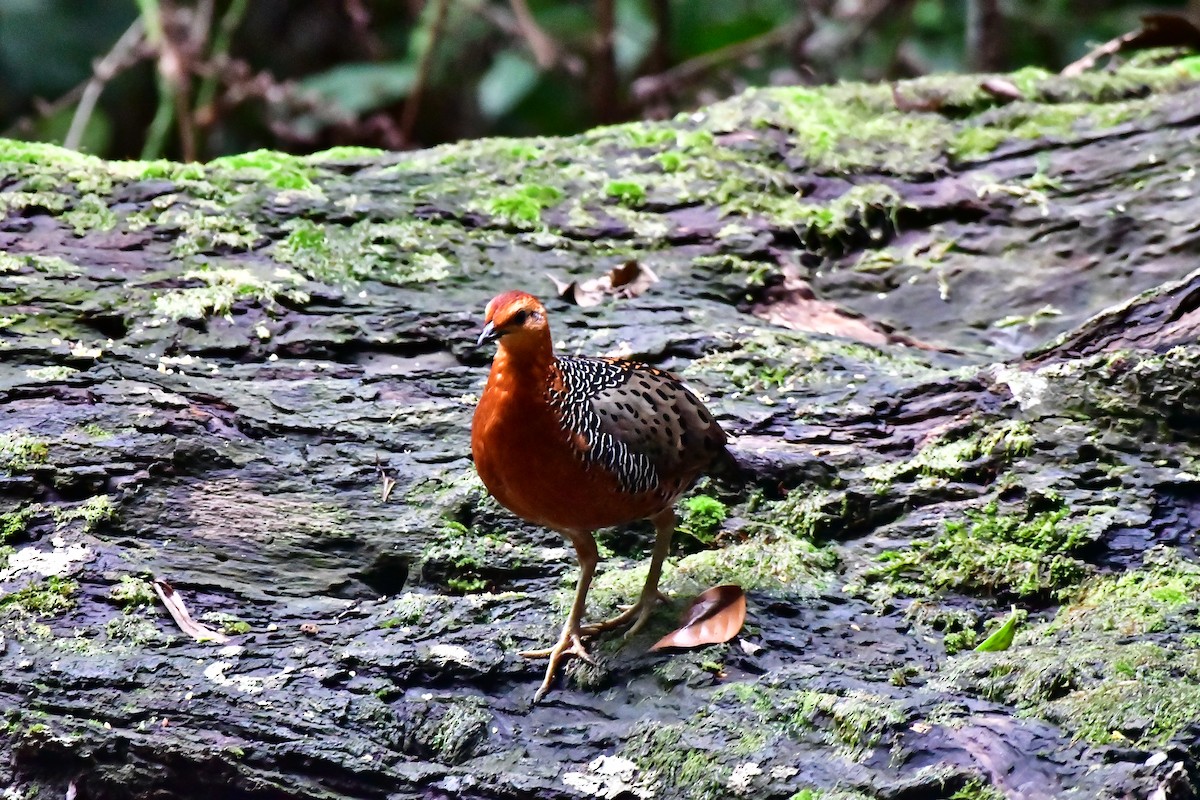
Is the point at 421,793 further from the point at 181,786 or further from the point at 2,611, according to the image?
the point at 2,611

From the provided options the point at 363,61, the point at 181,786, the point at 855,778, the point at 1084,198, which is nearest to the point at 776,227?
the point at 1084,198

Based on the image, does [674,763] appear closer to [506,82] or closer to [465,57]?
[506,82]

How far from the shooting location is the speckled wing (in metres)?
3.28

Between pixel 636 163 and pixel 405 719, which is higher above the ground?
pixel 636 163

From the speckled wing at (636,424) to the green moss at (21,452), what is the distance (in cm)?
178

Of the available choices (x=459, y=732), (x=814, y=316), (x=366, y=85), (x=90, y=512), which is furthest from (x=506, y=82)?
(x=459, y=732)

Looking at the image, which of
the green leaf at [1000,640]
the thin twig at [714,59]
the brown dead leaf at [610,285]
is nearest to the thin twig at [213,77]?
the thin twig at [714,59]

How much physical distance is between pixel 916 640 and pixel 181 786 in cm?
211

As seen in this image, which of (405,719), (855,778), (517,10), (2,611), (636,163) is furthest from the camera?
(517,10)

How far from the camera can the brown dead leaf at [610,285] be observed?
199 inches

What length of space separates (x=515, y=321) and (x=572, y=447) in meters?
0.39

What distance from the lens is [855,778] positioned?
2.82 m

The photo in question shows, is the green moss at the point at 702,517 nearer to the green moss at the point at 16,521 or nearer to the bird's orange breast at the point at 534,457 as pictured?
the bird's orange breast at the point at 534,457

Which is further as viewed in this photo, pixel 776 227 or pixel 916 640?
pixel 776 227
